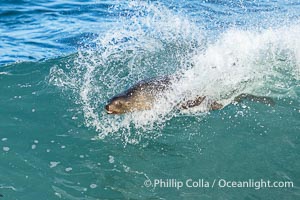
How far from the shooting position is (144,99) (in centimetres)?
698

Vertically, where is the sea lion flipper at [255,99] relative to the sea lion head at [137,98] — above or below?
below

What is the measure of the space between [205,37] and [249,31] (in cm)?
108

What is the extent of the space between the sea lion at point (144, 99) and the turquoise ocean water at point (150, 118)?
0.39 ft

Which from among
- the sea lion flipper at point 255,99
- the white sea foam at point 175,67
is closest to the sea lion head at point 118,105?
the white sea foam at point 175,67

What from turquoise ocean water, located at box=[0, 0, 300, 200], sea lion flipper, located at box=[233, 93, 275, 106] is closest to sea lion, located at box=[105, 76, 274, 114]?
sea lion flipper, located at box=[233, 93, 275, 106]

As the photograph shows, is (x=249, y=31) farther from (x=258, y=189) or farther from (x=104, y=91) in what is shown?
(x=258, y=189)

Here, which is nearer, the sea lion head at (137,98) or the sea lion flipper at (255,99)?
the sea lion head at (137,98)

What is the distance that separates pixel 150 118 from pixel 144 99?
299 mm

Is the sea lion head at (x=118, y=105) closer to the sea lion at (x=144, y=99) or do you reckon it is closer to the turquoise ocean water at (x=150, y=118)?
the sea lion at (x=144, y=99)

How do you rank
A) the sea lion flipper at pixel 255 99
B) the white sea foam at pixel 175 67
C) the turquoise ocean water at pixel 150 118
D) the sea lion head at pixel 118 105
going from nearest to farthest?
1. the turquoise ocean water at pixel 150 118
2. the sea lion head at pixel 118 105
3. the white sea foam at pixel 175 67
4. the sea lion flipper at pixel 255 99

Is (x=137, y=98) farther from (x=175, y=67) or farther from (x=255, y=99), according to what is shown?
(x=175, y=67)

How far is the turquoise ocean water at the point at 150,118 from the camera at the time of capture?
5.86 metres

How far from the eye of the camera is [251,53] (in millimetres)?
9461

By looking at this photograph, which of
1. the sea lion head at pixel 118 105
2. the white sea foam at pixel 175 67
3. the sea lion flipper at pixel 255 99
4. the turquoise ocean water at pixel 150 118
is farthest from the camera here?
the sea lion flipper at pixel 255 99
